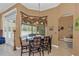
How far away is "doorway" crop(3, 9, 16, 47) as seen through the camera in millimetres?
1807

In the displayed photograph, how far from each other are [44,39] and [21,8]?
0.63 m

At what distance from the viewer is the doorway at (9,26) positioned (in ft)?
5.93

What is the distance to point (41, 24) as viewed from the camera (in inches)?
72.7

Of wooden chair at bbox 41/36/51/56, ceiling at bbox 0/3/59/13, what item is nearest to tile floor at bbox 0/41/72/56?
wooden chair at bbox 41/36/51/56

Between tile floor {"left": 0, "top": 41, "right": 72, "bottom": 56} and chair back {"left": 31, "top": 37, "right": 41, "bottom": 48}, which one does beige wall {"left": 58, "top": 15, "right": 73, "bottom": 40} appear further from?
chair back {"left": 31, "top": 37, "right": 41, "bottom": 48}

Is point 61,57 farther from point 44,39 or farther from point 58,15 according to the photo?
point 58,15

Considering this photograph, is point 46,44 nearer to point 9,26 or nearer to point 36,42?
point 36,42

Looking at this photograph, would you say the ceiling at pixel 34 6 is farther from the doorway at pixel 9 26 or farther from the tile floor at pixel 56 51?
the tile floor at pixel 56 51

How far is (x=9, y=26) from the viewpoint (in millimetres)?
1831

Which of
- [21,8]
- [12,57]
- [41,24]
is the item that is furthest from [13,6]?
[12,57]

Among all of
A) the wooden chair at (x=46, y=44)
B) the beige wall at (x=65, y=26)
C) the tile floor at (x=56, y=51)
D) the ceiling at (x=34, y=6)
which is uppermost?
the ceiling at (x=34, y=6)

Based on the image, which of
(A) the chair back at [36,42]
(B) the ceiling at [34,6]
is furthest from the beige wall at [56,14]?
(A) the chair back at [36,42]

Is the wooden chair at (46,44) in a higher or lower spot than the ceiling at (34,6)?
lower

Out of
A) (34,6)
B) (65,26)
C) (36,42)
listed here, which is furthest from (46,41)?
(34,6)
